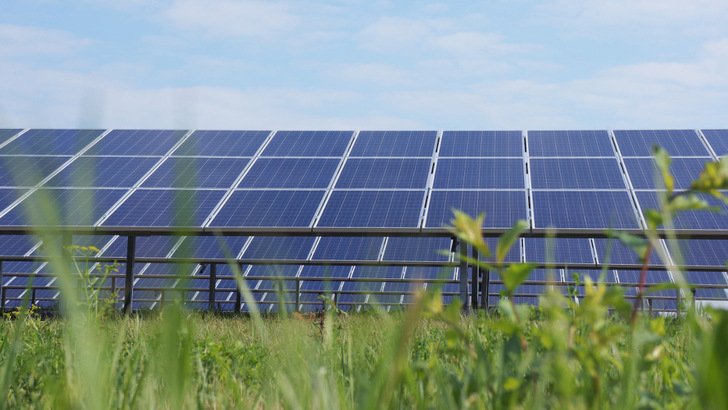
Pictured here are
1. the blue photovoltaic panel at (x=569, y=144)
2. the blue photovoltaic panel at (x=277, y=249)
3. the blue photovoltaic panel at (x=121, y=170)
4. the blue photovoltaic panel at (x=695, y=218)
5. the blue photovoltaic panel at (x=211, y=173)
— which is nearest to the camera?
the blue photovoltaic panel at (x=695, y=218)

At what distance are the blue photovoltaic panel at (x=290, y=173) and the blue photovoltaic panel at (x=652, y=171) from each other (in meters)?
5.48

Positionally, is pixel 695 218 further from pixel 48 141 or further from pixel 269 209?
pixel 48 141

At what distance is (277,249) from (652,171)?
833cm

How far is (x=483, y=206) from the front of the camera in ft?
34.0

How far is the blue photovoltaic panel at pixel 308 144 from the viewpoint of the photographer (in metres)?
13.5

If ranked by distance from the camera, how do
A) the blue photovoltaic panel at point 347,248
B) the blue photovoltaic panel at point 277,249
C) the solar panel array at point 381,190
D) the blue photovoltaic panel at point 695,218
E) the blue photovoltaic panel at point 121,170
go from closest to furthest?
the blue photovoltaic panel at point 695,218 → the solar panel array at point 381,190 → the blue photovoltaic panel at point 121,170 → the blue photovoltaic panel at point 347,248 → the blue photovoltaic panel at point 277,249

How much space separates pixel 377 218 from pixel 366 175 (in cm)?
277

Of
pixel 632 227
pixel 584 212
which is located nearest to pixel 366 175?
pixel 584 212

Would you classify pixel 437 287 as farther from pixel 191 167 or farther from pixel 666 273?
pixel 666 273

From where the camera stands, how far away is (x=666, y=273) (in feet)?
54.5

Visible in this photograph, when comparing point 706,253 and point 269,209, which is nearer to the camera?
point 269,209

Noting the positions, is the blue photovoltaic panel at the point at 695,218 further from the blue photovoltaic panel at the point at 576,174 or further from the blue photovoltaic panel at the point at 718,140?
the blue photovoltaic panel at the point at 718,140

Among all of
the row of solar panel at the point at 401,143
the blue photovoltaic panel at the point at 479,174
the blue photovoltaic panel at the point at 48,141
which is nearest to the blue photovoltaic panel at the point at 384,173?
the blue photovoltaic panel at the point at 479,174

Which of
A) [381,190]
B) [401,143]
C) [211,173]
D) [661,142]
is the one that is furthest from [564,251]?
[211,173]
